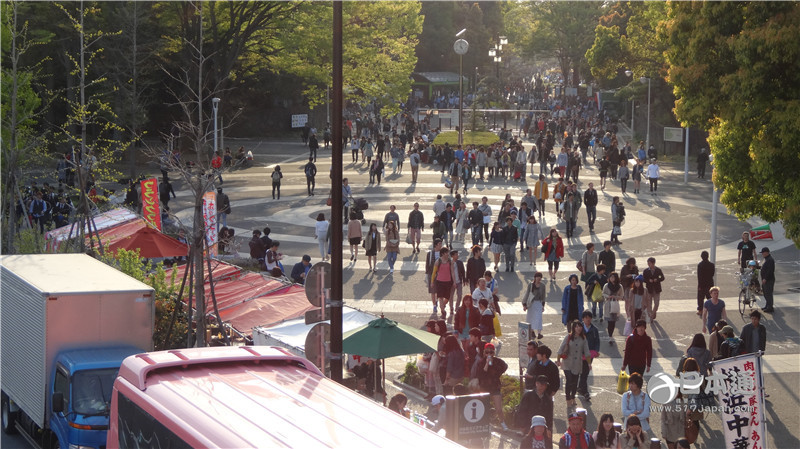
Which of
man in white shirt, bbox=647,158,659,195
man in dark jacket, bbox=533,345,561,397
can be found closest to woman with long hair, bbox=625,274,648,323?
Result: man in dark jacket, bbox=533,345,561,397

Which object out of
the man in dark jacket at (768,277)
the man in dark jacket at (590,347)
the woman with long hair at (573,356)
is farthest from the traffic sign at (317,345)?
the man in dark jacket at (768,277)

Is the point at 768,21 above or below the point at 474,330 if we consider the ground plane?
above

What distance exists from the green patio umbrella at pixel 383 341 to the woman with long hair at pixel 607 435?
353 cm

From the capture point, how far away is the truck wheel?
14.9 meters

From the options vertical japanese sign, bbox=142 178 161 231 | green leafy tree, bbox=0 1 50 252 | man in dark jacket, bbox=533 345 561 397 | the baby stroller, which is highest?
green leafy tree, bbox=0 1 50 252

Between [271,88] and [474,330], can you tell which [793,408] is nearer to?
[474,330]

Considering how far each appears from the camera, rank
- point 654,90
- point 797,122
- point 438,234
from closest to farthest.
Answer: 1. point 797,122
2. point 438,234
3. point 654,90

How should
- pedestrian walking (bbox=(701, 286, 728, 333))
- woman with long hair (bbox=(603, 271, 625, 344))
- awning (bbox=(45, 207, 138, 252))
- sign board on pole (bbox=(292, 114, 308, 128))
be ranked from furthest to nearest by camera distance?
sign board on pole (bbox=(292, 114, 308, 128)) → awning (bbox=(45, 207, 138, 252)) → woman with long hair (bbox=(603, 271, 625, 344)) → pedestrian walking (bbox=(701, 286, 728, 333))

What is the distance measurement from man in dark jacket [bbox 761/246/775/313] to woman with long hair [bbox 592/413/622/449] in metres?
10.9

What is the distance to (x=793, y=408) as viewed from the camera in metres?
15.0

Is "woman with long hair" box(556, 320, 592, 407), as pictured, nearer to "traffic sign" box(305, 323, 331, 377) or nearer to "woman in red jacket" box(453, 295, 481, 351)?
"woman in red jacket" box(453, 295, 481, 351)

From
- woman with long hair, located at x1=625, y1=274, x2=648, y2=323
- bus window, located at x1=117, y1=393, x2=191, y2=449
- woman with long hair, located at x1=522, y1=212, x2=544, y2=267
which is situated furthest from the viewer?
woman with long hair, located at x1=522, y1=212, x2=544, y2=267

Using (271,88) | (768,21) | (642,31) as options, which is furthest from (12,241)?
(271,88)

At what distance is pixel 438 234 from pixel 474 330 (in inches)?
433
